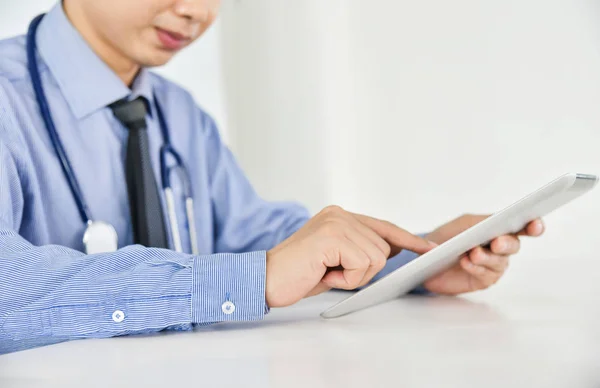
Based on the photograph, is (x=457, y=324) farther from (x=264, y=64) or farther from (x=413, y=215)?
(x=264, y=64)

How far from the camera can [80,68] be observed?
3.81 feet

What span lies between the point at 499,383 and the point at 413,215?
1356mm

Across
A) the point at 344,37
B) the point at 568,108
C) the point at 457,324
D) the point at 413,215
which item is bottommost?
the point at 413,215

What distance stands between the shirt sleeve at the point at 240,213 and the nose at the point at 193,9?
1.03 feet

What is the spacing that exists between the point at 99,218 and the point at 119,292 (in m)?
0.37

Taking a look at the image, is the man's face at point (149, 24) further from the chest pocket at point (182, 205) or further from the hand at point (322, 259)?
the hand at point (322, 259)

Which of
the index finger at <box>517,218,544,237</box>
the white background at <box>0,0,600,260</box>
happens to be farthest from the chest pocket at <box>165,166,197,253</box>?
the white background at <box>0,0,600,260</box>

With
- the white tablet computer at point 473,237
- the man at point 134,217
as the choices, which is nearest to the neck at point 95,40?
the man at point 134,217

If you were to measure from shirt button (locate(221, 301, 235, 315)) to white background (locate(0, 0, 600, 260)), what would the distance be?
1.00 meters

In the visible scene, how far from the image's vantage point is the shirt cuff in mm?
775

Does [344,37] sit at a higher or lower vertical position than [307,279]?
higher

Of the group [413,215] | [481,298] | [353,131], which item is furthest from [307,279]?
[353,131]

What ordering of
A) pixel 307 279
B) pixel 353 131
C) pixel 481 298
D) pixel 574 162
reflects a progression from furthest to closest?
pixel 353 131
pixel 574 162
pixel 481 298
pixel 307 279

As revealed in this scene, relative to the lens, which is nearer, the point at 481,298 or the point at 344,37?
the point at 481,298
